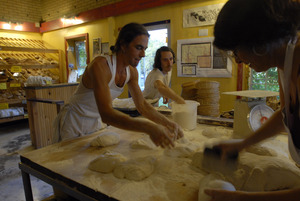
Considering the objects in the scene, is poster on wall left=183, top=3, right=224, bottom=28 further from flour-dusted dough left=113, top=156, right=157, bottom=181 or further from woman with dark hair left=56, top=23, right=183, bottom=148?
flour-dusted dough left=113, top=156, right=157, bottom=181

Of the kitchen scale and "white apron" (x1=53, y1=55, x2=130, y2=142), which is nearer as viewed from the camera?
the kitchen scale

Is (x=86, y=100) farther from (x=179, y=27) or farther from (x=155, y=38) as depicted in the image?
(x=155, y=38)

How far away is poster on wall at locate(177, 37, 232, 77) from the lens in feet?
13.6

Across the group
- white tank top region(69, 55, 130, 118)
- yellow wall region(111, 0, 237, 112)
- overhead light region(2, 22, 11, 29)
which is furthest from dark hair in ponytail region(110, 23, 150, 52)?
overhead light region(2, 22, 11, 29)

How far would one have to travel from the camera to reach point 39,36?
8.48m

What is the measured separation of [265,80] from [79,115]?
136 inches

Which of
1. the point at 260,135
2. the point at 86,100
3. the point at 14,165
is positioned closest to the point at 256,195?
the point at 260,135

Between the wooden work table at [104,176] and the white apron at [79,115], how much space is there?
33 cm

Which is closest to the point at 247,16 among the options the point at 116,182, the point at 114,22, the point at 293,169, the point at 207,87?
the point at 293,169

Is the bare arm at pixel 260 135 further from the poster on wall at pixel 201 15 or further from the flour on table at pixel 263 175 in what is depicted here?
the poster on wall at pixel 201 15

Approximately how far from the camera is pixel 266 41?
0.69m

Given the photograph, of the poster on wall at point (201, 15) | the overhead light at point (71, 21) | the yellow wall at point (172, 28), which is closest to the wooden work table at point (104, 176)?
the yellow wall at point (172, 28)

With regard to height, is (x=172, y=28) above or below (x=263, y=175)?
above

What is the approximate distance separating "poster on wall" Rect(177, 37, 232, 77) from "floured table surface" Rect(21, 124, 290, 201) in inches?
108
